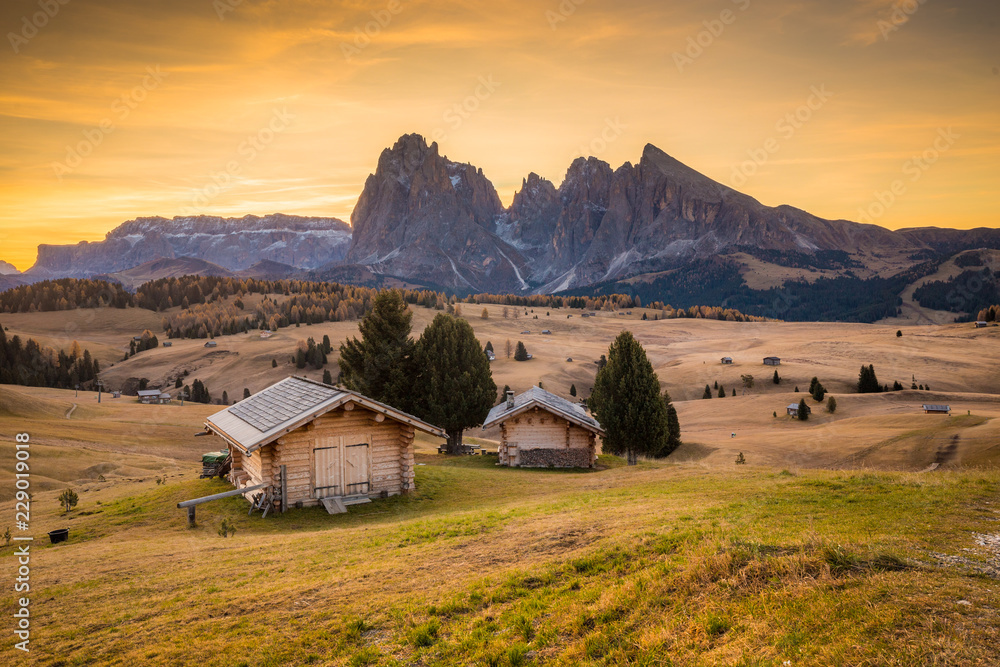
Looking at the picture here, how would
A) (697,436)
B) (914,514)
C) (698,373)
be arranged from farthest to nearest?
(698,373) < (697,436) < (914,514)

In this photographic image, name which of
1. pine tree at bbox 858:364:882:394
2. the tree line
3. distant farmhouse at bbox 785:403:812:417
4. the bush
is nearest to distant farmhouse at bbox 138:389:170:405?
the tree line

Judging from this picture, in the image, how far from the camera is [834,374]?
106m

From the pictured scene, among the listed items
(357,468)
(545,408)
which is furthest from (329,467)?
(545,408)

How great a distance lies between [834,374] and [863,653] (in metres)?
118

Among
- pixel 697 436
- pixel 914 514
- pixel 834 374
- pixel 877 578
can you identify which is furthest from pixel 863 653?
pixel 834 374

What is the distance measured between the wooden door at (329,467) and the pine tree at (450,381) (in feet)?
57.5

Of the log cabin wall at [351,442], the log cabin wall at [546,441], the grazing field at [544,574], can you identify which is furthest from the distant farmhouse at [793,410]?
the log cabin wall at [351,442]

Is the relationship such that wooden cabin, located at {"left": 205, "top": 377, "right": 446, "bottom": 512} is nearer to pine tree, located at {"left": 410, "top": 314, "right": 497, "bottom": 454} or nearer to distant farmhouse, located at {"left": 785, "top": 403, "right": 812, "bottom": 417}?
pine tree, located at {"left": 410, "top": 314, "right": 497, "bottom": 454}

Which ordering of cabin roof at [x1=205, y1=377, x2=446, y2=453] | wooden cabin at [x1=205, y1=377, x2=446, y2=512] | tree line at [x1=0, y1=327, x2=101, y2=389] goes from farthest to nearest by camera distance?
tree line at [x1=0, y1=327, x2=101, y2=389] < wooden cabin at [x1=205, y1=377, x2=446, y2=512] < cabin roof at [x1=205, y1=377, x2=446, y2=453]

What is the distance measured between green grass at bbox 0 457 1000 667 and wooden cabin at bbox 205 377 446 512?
4.26 metres

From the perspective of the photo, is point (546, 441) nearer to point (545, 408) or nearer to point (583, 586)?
point (545, 408)

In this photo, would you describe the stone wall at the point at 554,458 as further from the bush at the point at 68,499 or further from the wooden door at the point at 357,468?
the bush at the point at 68,499

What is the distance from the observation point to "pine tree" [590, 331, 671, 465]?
126 feet

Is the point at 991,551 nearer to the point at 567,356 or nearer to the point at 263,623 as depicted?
the point at 263,623
